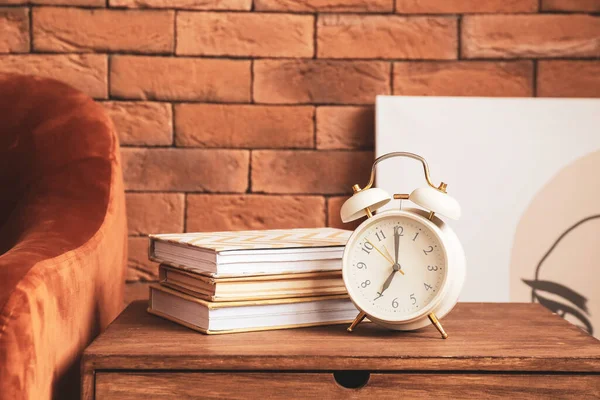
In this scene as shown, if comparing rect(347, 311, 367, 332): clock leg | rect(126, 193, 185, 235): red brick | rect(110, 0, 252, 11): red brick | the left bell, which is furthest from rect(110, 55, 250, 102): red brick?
rect(347, 311, 367, 332): clock leg

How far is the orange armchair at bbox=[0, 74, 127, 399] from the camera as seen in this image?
885mm

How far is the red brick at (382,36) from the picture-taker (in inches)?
64.7

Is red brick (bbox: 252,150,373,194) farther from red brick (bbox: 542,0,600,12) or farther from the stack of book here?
red brick (bbox: 542,0,600,12)

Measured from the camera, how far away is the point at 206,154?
1647mm

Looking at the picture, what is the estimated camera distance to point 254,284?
3.60ft

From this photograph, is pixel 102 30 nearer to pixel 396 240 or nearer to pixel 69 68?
pixel 69 68

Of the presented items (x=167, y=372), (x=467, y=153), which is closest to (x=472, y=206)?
(x=467, y=153)

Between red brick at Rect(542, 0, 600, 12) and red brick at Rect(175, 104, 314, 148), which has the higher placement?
red brick at Rect(542, 0, 600, 12)

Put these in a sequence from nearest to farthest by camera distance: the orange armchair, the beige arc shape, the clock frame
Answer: the orange armchair → the clock frame → the beige arc shape

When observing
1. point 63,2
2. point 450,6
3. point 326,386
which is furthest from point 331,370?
point 63,2

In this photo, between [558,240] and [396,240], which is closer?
[396,240]

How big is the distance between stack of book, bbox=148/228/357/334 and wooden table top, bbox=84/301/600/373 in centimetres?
3

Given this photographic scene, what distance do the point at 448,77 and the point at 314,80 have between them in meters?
0.33

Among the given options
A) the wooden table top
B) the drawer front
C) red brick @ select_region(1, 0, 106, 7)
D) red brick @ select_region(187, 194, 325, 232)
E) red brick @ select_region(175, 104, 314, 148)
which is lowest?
the drawer front
